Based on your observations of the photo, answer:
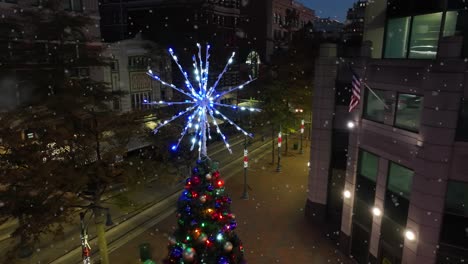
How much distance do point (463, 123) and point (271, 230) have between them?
10055 mm

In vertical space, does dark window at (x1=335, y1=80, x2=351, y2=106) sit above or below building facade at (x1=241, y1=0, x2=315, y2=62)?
below

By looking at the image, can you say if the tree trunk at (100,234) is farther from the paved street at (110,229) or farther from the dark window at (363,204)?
the dark window at (363,204)

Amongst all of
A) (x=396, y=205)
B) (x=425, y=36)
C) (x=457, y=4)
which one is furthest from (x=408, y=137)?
(x=457, y=4)

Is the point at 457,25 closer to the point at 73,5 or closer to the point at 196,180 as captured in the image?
the point at 196,180

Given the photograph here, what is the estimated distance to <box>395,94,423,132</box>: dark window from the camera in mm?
11445

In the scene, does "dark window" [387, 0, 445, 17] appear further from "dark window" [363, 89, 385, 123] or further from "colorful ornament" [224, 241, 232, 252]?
"colorful ornament" [224, 241, 232, 252]

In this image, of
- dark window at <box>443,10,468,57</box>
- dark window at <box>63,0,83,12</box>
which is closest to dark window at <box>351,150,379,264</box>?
dark window at <box>443,10,468,57</box>

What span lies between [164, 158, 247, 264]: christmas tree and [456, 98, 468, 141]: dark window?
742 cm

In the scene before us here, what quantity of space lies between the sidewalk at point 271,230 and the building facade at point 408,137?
1591 mm

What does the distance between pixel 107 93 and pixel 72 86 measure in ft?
4.27

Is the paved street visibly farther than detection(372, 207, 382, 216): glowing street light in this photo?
Yes

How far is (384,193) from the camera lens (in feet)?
42.1

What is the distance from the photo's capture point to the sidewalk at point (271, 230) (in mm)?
14898

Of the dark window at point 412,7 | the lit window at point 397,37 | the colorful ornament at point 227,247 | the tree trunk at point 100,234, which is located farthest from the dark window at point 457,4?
the tree trunk at point 100,234
